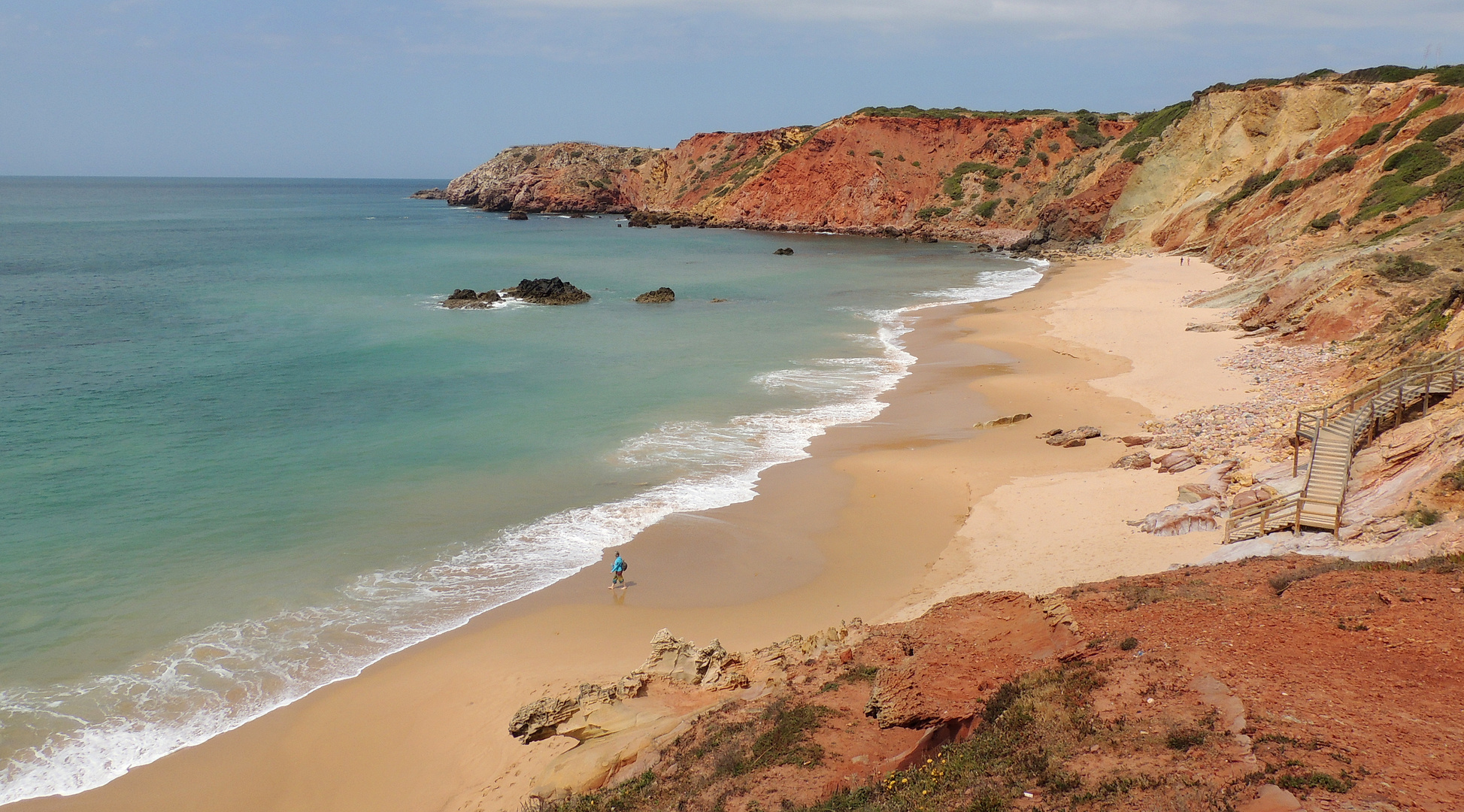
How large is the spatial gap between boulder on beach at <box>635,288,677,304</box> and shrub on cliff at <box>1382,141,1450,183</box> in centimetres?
3168

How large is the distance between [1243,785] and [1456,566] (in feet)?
15.9

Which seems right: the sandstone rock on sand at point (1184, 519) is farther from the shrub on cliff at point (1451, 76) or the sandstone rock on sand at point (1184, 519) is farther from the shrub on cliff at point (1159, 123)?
the shrub on cliff at point (1159, 123)

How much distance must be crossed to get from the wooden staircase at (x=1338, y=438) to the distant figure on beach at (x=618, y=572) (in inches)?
356

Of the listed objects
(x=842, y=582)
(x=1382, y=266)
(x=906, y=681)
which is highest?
(x=1382, y=266)

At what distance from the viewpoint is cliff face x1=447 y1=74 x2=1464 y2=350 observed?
2695cm

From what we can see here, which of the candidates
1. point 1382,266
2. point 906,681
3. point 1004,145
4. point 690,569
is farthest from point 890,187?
point 906,681

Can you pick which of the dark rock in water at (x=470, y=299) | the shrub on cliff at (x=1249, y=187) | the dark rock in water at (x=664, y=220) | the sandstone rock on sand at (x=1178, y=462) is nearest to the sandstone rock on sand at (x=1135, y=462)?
the sandstone rock on sand at (x=1178, y=462)

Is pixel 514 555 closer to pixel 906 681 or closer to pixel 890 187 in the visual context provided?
pixel 906 681

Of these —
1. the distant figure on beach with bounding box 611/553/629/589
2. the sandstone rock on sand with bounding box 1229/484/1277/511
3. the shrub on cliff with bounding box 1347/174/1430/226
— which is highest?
the shrub on cliff with bounding box 1347/174/1430/226

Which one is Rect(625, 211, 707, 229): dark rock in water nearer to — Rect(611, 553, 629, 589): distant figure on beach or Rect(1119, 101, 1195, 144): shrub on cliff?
Rect(1119, 101, 1195, 144): shrub on cliff

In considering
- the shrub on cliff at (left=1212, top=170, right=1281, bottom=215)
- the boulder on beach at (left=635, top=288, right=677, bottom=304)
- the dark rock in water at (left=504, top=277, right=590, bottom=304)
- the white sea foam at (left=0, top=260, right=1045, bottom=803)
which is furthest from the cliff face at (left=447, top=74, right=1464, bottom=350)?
the dark rock in water at (left=504, top=277, right=590, bottom=304)

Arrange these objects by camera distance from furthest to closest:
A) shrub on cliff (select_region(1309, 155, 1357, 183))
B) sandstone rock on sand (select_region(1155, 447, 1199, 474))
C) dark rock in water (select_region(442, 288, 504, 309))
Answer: dark rock in water (select_region(442, 288, 504, 309)) → shrub on cliff (select_region(1309, 155, 1357, 183)) → sandstone rock on sand (select_region(1155, 447, 1199, 474))

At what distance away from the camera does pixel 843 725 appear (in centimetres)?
802

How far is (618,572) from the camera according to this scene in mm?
13695
